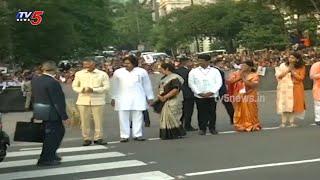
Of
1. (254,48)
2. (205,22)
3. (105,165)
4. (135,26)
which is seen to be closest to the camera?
(105,165)

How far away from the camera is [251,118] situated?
44.0 feet

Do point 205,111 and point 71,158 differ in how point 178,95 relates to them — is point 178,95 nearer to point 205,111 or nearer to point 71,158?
point 205,111

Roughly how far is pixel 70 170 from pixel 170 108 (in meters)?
3.63

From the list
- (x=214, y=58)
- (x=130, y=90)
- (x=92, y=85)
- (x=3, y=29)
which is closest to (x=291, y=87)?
(x=130, y=90)

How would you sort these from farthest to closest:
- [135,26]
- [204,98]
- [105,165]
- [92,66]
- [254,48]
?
[135,26]
[254,48]
[204,98]
[92,66]
[105,165]

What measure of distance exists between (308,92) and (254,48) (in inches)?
880

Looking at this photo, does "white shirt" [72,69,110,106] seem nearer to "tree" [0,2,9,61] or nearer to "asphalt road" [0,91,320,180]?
"asphalt road" [0,91,320,180]

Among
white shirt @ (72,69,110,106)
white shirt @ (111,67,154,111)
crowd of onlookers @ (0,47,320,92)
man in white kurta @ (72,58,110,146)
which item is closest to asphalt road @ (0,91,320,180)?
man in white kurta @ (72,58,110,146)

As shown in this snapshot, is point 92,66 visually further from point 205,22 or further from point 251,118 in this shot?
point 205,22

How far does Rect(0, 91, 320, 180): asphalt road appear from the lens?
28.3 feet

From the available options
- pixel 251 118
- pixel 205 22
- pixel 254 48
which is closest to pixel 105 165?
pixel 251 118

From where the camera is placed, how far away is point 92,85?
11844 millimetres

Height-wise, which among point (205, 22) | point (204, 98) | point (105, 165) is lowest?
point (105, 165)

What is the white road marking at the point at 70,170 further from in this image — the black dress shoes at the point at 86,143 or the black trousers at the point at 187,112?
the black trousers at the point at 187,112
